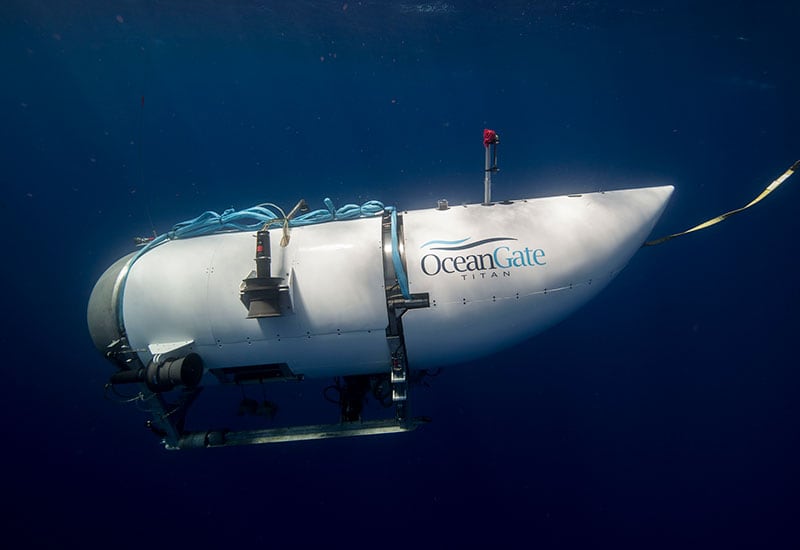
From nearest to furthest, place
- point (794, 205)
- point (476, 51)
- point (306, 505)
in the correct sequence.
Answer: point (306, 505), point (476, 51), point (794, 205)

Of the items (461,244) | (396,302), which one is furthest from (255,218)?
(461,244)

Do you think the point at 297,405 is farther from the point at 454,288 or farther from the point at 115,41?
the point at 115,41

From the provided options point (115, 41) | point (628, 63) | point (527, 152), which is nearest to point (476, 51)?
point (527, 152)

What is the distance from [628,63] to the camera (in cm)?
737

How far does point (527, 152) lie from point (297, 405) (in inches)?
330

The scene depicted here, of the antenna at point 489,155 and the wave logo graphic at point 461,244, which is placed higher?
the antenna at point 489,155

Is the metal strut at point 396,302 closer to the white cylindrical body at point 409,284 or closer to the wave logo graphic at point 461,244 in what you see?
the white cylindrical body at point 409,284

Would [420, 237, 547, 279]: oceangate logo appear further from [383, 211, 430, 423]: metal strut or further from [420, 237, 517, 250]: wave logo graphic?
[383, 211, 430, 423]: metal strut

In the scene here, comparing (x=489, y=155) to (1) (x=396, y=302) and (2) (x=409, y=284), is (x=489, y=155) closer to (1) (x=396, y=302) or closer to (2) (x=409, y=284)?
(2) (x=409, y=284)

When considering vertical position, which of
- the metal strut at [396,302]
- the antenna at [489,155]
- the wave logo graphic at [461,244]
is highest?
the antenna at [489,155]

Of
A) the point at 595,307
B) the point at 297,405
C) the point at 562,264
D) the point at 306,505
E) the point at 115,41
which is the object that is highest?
the point at 115,41

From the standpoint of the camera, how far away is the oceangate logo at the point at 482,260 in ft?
7.66

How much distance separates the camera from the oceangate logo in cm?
234

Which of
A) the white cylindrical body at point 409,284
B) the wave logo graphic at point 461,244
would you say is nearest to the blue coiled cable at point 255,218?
the white cylindrical body at point 409,284
